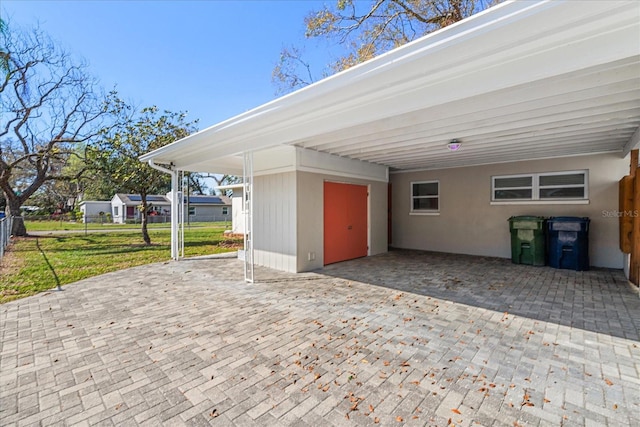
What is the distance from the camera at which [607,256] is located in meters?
6.42

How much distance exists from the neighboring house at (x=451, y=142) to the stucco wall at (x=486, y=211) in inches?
1.1

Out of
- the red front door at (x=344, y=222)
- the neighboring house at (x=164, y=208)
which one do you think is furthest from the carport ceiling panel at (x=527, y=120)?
the neighboring house at (x=164, y=208)

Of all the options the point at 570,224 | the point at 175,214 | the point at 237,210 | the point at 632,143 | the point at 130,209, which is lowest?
the point at 570,224

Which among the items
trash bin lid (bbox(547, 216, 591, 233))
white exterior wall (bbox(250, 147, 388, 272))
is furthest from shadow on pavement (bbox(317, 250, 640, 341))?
trash bin lid (bbox(547, 216, 591, 233))

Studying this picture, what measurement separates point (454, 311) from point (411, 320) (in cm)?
71

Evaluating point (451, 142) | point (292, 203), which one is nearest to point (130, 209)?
point (292, 203)

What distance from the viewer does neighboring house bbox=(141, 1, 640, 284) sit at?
2.22 meters

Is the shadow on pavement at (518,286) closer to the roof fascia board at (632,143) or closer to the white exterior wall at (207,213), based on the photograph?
the roof fascia board at (632,143)

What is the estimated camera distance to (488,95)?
3.33 metres

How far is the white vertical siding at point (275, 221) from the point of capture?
243 inches

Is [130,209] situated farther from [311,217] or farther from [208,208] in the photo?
[311,217]

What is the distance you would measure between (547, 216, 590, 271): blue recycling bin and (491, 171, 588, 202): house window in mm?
922

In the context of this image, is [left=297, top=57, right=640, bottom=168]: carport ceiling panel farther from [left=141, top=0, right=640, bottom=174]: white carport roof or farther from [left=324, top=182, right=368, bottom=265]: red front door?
→ [left=324, top=182, right=368, bottom=265]: red front door

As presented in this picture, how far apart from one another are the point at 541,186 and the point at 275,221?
21.4ft
